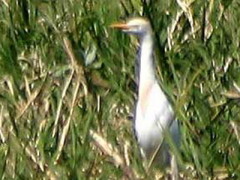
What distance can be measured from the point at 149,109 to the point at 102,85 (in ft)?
0.93

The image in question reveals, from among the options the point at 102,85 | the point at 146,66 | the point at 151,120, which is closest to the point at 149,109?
the point at 151,120

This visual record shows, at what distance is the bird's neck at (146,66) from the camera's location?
16.5 ft

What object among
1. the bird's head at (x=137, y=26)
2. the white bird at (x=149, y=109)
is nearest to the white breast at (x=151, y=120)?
the white bird at (x=149, y=109)

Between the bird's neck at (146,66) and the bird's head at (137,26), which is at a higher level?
the bird's head at (137,26)

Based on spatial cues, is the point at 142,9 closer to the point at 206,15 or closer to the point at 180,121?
the point at 206,15

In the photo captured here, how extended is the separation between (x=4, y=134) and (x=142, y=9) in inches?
30.5

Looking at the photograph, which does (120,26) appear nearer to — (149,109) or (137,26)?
(137,26)

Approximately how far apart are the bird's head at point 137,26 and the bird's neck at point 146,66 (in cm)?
2

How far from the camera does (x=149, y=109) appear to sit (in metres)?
4.97

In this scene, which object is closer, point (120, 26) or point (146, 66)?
point (146, 66)

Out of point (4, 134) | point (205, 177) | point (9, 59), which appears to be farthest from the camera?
point (9, 59)

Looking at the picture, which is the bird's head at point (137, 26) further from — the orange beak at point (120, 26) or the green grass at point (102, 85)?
the green grass at point (102, 85)

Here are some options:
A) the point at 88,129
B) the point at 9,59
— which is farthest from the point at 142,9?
the point at 88,129

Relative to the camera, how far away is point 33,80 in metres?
5.21
